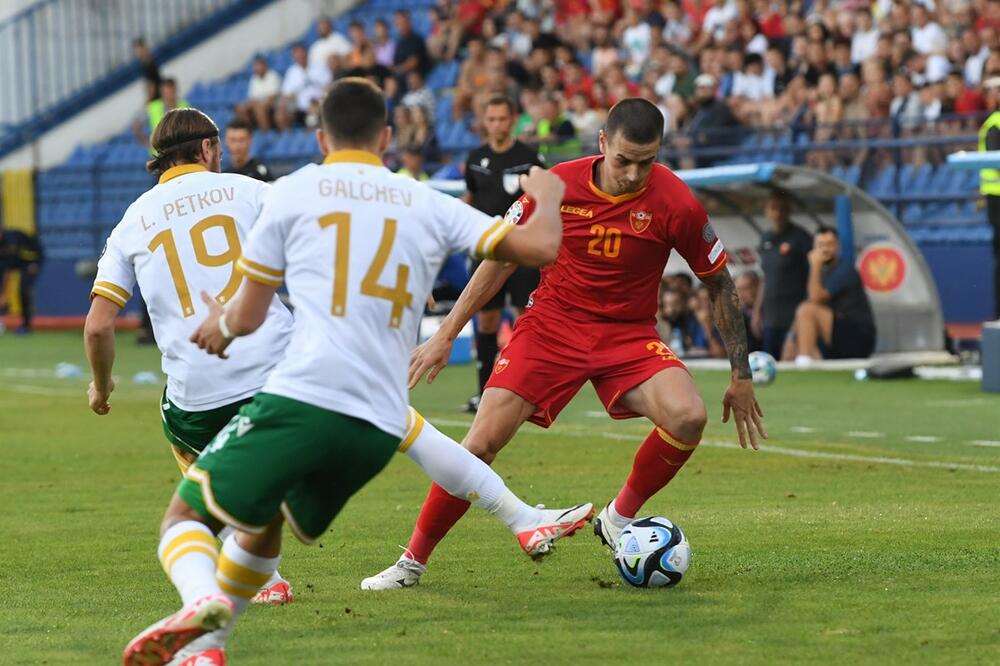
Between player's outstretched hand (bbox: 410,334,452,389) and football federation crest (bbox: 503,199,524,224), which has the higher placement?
football federation crest (bbox: 503,199,524,224)

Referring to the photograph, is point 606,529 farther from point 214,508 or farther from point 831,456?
point 831,456

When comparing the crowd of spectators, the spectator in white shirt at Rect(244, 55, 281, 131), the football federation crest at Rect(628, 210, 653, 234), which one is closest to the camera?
the football federation crest at Rect(628, 210, 653, 234)

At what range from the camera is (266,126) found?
97.6 ft

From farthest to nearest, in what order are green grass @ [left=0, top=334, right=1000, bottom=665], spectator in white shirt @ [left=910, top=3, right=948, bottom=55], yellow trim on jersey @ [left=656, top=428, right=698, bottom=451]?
spectator in white shirt @ [left=910, top=3, right=948, bottom=55], yellow trim on jersey @ [left=656, top=428, right=698, bottom=451], green grass @ [left=0, top=334, right=1000, bottom=665]

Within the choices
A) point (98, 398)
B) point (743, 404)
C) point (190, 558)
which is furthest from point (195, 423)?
point (743, 404)

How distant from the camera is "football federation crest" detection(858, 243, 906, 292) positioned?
61.1 feet

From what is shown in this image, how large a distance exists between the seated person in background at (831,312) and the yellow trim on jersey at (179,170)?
1210 cm

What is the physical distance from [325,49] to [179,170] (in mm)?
23654

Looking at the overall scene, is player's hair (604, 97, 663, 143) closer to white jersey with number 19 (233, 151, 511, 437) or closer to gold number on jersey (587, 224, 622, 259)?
gold number on jersey (587, 224, 622, 259)

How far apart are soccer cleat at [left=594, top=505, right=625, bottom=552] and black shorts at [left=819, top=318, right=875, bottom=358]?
37.0 ft

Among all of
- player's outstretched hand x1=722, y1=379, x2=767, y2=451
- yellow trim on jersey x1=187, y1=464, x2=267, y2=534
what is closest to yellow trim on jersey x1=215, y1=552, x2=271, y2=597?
yellow trim on jersey x1=187, y1=464, x2=267, y2=534

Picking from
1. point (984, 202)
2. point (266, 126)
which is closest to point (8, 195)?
point (266, 126)

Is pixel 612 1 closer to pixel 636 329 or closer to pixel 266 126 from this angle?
pixel 266 126

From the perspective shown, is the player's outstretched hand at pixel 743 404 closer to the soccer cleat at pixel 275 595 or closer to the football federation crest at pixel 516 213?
the football federation crest at pixel 516 213
